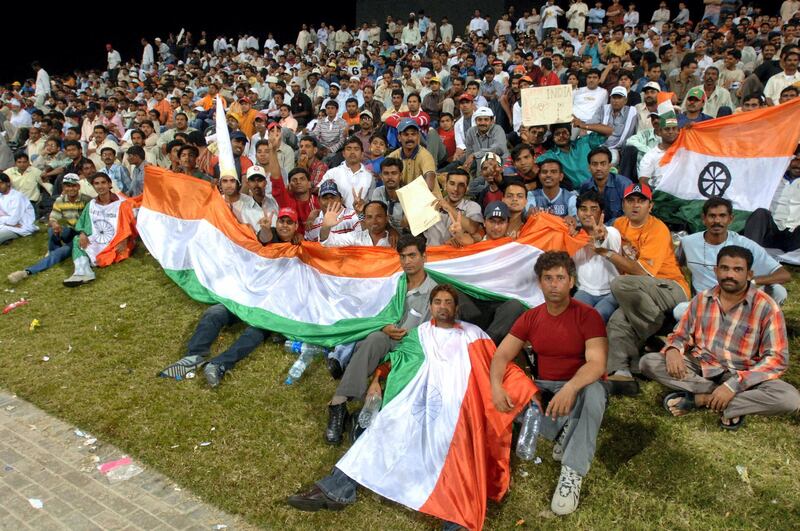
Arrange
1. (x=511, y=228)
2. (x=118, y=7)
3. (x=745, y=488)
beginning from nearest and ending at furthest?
(x=745, y=488) → (x=511, y=228) → (x=118, y=7)

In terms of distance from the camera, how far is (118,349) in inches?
274

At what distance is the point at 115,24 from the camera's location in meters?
31.7

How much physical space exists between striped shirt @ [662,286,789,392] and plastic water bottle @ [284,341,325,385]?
335 centimetres

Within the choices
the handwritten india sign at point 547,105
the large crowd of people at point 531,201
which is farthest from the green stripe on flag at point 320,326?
the handwritten india sign at point 547,105

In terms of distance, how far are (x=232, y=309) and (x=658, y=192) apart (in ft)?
17.9

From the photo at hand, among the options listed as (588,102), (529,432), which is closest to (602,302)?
(529,432)

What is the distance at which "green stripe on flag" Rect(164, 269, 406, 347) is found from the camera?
6.02 meters

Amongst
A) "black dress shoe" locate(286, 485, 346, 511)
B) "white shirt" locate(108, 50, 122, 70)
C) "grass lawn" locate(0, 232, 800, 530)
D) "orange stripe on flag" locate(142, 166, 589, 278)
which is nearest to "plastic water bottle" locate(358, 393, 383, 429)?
"grass lawn" locate(0, 232, 800, 530)

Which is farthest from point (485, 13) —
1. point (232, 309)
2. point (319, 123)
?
point (232, 309)

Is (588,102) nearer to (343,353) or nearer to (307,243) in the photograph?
(307,243)

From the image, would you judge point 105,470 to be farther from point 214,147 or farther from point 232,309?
point 214,147

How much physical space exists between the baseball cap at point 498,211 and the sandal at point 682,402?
2356mm

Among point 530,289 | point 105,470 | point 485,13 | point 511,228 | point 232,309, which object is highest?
point 485,13

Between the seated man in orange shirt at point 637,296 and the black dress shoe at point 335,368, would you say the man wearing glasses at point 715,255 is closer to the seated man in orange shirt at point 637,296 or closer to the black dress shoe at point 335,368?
the seated man in orange shirt at point 637,296
